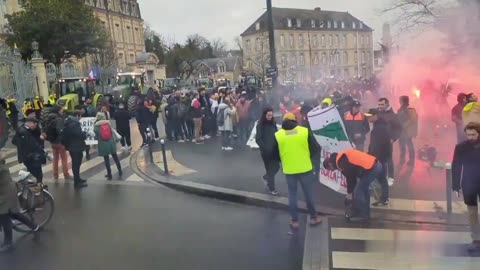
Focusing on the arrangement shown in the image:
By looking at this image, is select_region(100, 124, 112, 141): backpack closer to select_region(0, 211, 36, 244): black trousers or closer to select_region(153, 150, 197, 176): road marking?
select_region(153, 150, 197, 176): road marking

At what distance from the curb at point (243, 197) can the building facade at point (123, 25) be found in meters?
44.9

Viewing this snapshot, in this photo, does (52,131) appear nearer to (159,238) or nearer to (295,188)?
(159,238)

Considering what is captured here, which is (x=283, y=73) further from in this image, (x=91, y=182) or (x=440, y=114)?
(x=91, y=182)

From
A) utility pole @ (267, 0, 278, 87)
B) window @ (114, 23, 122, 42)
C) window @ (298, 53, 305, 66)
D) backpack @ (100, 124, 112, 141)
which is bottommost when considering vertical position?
backpack @ (100, 124, 112, 141)

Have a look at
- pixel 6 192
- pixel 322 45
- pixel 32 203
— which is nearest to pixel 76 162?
pixel 32 203

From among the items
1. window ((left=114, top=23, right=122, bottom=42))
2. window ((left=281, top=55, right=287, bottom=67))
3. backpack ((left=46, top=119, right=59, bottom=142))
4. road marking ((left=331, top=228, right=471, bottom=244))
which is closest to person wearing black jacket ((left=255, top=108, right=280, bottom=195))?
road marking ((left=331, top=228, right=471, bottom=244))

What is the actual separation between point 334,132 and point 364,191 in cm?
145

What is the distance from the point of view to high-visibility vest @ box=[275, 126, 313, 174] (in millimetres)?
6438

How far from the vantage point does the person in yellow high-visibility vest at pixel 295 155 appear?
21.1ft

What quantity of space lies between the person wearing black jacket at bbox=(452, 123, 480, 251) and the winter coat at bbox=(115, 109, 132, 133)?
9.38 m

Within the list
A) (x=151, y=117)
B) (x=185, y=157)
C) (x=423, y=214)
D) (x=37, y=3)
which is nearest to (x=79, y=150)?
(x=185, y=157)

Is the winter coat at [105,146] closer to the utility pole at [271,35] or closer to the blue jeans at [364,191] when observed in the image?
the blue jeans at [364,191]

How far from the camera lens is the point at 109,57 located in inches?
1741

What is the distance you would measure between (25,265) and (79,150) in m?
4.06
